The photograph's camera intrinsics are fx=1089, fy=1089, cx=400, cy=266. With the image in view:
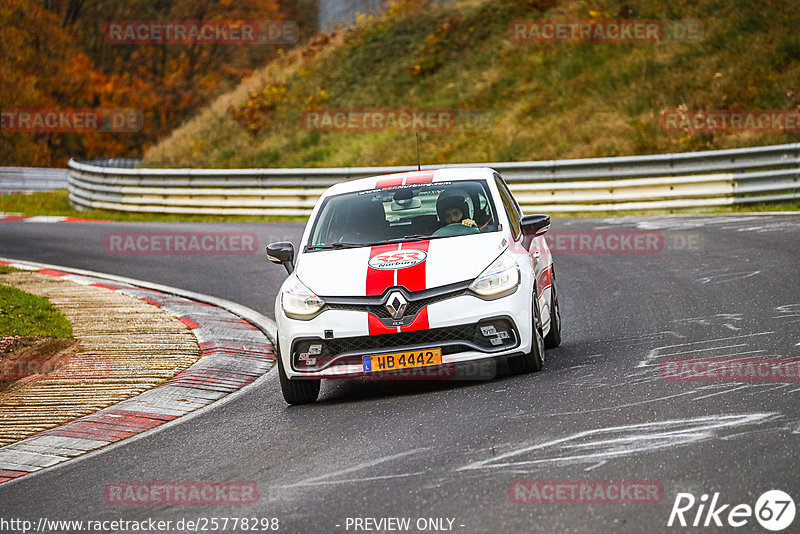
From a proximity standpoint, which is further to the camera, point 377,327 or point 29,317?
point 29,317

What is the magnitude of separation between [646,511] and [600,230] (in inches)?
501

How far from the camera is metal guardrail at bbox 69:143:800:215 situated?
1936cm

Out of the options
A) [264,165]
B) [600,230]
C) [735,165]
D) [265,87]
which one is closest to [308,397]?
[600,230]

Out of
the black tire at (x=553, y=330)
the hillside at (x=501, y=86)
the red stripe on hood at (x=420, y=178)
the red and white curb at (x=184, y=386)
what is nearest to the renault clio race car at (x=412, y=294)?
the black tire at (x=553, y=330)

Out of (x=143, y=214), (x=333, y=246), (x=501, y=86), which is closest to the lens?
(x=333, y=246)

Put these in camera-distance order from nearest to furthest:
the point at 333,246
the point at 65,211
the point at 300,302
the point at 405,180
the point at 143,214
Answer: the point at 300,302, the point at 333,246, the point at 405,180, the point at 143,214, the point at 65,211

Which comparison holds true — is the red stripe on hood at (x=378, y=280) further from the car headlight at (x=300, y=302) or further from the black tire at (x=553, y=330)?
the black tire at (x=553, y=330)

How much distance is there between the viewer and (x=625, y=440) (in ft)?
19.3

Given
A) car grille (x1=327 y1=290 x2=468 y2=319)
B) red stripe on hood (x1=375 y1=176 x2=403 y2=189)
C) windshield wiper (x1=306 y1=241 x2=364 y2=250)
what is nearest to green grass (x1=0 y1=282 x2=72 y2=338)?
windshield wiper (x1=306 y1=241 x2=364 y2=250)

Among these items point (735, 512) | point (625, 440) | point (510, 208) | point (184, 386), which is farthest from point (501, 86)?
point (735, 512)

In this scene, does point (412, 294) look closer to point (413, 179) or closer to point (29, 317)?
point (413, 179)

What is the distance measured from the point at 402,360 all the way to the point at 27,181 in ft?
106

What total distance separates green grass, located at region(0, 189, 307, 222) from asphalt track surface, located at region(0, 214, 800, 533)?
15.7 metres

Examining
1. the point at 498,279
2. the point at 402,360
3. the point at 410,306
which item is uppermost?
the point at 498,279
